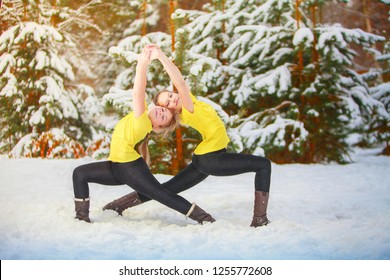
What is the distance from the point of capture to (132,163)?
2.35 m

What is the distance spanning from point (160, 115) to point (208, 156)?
1.11 ft

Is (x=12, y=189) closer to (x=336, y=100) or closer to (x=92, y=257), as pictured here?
(x=92, y=257)

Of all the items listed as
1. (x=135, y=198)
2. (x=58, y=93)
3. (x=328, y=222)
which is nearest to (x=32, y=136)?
(x=58, y=93)

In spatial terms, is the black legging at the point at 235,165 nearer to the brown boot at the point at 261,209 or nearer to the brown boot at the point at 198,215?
the brown boot at the point at 261,209

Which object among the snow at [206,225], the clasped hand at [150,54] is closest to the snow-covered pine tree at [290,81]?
the snow at [206,225]

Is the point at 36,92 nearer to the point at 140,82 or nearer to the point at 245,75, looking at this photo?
the point at 245,75

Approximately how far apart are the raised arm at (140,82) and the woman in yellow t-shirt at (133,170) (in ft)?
0.09

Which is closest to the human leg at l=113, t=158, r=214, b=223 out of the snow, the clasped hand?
the snow

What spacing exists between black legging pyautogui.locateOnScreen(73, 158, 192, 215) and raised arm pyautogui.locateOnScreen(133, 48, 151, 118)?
0.29 metres

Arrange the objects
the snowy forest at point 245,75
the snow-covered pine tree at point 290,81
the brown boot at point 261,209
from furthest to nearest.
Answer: the snow-covered pine tree at point 290,81 < the snowy forest at point 245,75 < the brown boot at point 261,209

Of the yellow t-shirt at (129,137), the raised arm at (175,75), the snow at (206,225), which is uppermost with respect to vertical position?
the raised arm at (175,75)

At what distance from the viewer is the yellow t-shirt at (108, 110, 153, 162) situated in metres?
2.32

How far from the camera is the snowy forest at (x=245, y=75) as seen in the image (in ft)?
13.4

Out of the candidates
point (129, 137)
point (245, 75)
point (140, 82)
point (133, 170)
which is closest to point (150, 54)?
point (140, 82)
